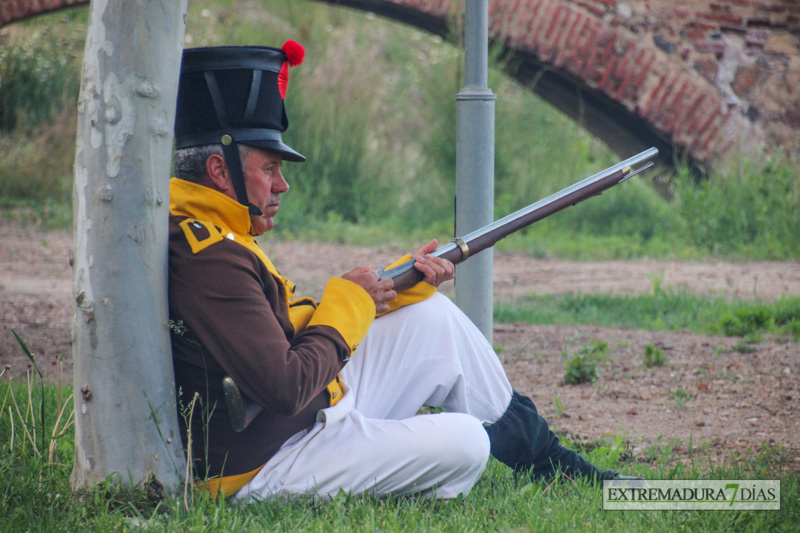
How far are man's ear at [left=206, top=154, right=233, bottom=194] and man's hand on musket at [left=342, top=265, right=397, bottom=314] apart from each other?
0.45m

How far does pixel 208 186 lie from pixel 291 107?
767 cm

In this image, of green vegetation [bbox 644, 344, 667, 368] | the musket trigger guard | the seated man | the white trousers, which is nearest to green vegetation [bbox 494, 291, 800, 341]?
green vegetation [bbox 644, 344, 667, 368]

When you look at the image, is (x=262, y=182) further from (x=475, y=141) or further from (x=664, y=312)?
(x=664, y=312)

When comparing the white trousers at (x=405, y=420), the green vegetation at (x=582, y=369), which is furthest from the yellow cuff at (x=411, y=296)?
the green vegetation at (x=582, y=369)

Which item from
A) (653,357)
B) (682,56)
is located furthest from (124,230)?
(682,56)

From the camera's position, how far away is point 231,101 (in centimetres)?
236

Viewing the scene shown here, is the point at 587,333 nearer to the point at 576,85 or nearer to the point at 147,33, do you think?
the point at 147,33

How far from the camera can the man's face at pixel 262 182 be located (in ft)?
7.80

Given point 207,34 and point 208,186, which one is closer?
point 208,186

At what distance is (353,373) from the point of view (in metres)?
2.72

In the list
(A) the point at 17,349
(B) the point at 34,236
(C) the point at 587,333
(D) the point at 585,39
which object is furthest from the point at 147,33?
(D) the point at 585,39

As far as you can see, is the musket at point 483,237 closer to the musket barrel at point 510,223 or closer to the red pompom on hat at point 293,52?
the musket barrel at point 510,223

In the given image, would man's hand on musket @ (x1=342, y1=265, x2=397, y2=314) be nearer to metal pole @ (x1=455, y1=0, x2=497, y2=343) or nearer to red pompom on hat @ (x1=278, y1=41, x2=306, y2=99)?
red pompom on hat @ (x1=278, y1=41, x2=306, y2=99)

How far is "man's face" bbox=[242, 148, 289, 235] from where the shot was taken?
2.38 meters
